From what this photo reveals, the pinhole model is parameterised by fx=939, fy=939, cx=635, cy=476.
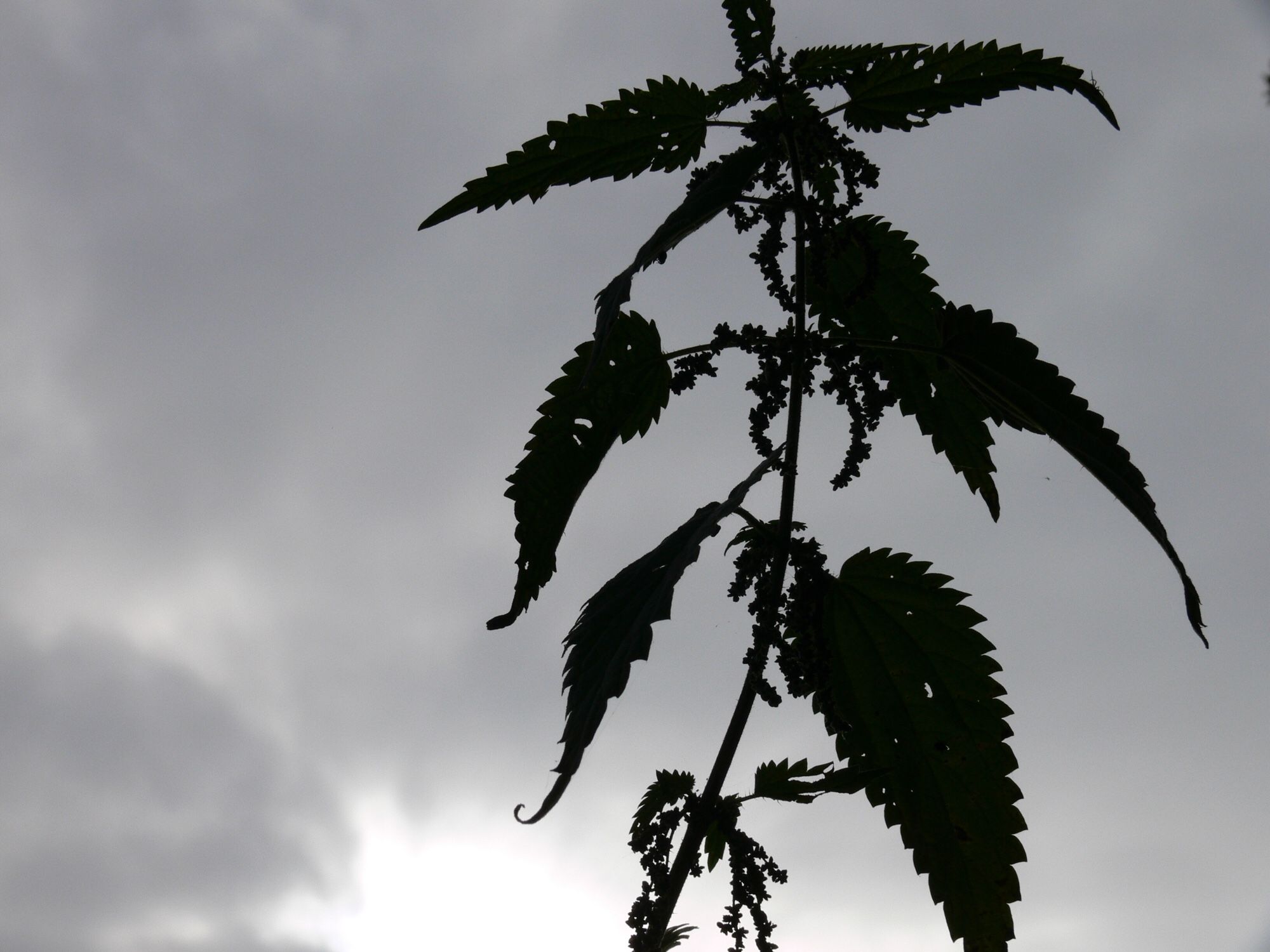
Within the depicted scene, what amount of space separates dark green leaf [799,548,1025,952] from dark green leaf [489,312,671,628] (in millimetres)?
653

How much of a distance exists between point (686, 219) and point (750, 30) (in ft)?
2.87

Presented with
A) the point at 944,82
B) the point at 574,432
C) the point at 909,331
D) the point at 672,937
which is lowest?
the point at 672,937

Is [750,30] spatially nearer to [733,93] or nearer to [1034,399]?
[733,93]

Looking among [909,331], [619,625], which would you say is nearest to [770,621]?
[619,625]

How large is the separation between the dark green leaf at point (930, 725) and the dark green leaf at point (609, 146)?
1198 mm

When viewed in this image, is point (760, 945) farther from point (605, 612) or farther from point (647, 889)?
point (605, 612)

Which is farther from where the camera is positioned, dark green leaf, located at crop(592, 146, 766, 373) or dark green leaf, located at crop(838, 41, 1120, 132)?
dark green leaf, located at crop(838, 41, 1120, 132)

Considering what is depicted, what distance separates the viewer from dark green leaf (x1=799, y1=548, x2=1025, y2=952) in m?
2.10

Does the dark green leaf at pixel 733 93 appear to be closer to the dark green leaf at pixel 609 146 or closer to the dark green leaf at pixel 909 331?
the dark green leaf at pixel 609 146

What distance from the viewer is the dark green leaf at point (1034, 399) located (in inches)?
76.0

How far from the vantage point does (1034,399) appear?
2.07m

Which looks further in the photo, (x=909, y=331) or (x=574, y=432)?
(x=909, y=331)

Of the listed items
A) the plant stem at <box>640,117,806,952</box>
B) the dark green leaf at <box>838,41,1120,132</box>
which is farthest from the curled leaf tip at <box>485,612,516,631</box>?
the dark green leaf at <box>838,41,1120,132</box>

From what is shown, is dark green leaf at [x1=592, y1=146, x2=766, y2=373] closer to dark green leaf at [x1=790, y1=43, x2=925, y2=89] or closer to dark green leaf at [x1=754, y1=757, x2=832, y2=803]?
dark green leaf at [x1=790, y1=43, x2=925, y2=89]
